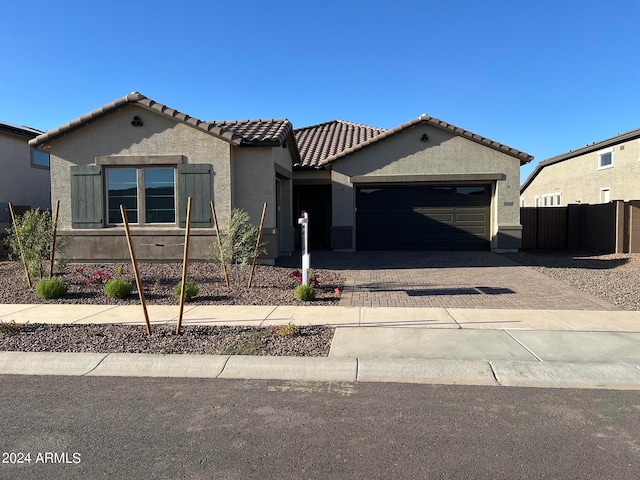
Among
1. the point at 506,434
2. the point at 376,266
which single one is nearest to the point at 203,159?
the point at 376,266

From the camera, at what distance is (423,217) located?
715 inches

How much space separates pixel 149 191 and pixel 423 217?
9791mm

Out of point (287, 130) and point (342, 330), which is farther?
point (287, 130)

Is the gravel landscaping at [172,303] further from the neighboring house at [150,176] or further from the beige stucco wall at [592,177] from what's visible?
the beige stucco wall at [592,177]

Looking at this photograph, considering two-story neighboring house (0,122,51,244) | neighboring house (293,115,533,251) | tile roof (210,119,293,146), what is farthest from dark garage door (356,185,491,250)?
two-story neighboring house (0,122,51,244)

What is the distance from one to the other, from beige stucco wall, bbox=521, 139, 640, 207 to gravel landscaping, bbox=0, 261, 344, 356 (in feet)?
55.7

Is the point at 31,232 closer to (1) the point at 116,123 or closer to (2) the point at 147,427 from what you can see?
(1) the point at 116,123

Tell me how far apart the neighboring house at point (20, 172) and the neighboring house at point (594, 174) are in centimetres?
2504

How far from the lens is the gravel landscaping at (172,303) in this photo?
646 cm

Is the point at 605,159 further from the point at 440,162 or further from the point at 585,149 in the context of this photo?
the point at 440,162

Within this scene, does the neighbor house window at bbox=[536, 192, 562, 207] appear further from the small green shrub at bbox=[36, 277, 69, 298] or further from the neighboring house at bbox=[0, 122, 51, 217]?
the small green shrub at bbox=[36, 277, 69, 298]

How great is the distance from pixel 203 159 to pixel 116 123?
2664 millimetres

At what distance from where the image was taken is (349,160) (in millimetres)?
17734

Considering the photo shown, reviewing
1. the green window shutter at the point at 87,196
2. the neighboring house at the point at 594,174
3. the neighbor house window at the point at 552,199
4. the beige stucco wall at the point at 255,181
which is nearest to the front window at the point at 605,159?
the neighboring house at the point at 594,174
